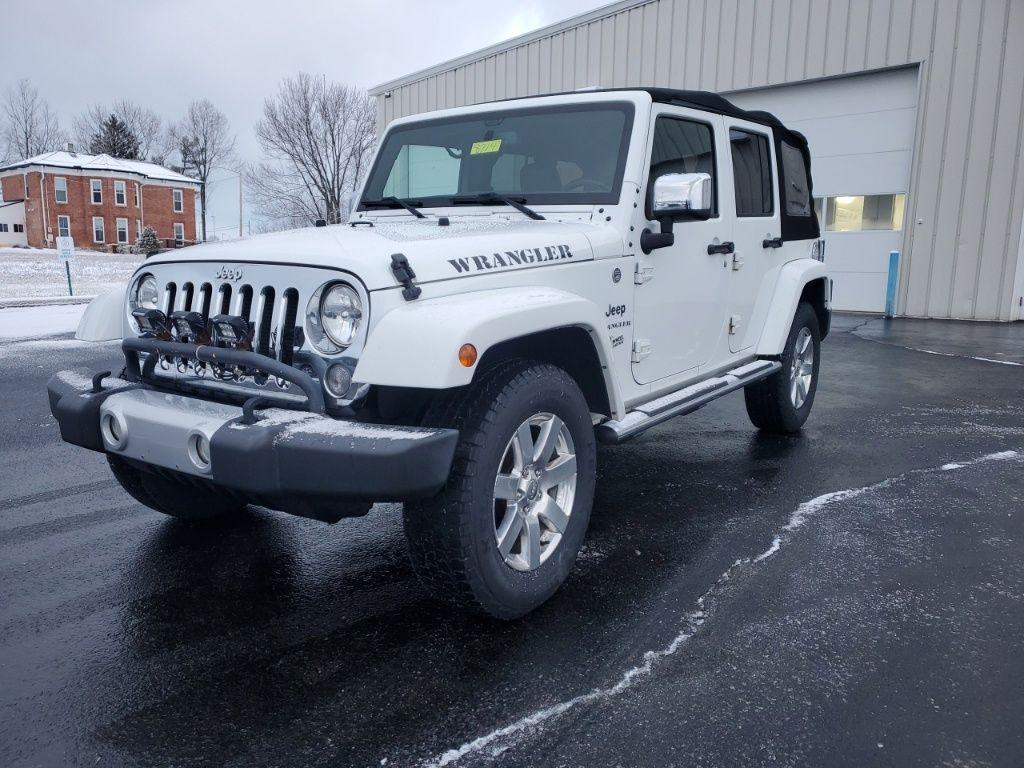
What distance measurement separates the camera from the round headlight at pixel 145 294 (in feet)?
10.7

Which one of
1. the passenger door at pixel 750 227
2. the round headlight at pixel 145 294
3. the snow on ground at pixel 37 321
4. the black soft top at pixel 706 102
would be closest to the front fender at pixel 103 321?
the round headlight at pixel 145 294

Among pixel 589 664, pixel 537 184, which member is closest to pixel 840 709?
pixel 589 664

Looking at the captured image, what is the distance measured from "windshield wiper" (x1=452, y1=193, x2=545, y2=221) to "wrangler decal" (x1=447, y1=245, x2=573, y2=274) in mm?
495

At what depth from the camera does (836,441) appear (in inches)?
224

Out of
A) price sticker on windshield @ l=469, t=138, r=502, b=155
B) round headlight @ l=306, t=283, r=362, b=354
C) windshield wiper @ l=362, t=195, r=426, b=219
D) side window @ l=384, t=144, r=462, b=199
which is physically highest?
price sticker on windshield @ l=469, t=138, r=502, b=155

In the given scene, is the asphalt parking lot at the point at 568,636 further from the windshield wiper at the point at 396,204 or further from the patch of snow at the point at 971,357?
the patch of snow at the point at 971,357

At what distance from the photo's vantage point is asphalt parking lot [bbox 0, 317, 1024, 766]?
7.41 feet

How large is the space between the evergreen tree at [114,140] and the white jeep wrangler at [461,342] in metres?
72.6

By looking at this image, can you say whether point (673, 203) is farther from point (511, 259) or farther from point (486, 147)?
point (486, 147)

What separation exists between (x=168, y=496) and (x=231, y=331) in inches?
51.3

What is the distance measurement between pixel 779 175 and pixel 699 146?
1.24 meters

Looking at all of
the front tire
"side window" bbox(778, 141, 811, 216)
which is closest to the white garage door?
"side window" bbox(778, 141, 811, 216)

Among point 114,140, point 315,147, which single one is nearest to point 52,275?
point 315,147

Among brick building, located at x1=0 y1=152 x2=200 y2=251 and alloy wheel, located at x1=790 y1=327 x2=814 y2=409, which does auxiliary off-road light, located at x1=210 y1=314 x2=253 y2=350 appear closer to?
alloy wheel, located at x1=790 y1=327 x2=814 y2=409
